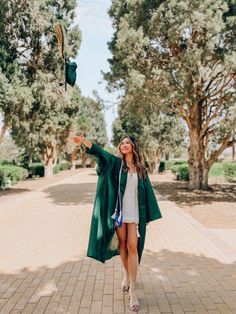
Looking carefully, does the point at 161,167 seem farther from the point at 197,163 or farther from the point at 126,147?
the point at 126,147

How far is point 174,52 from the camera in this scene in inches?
693

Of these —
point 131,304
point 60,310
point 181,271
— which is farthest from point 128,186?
point 181,271

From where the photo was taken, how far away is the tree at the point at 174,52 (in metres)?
14.2

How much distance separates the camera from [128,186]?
4484 mm

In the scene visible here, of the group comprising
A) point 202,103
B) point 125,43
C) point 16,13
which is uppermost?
point 16,13

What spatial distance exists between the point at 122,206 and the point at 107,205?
0.19 m

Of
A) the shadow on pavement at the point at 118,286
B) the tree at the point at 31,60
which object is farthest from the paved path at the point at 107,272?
the tree at the point at 31,60

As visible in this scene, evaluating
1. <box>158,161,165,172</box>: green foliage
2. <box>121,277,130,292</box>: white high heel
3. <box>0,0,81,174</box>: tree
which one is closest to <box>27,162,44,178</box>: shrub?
<box>158,161,165,172</box>: green foliage

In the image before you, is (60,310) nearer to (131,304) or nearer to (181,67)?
(131,304)

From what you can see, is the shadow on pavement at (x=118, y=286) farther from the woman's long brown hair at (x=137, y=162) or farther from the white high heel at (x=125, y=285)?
the woman's long brown hair at (x=137, y=162)

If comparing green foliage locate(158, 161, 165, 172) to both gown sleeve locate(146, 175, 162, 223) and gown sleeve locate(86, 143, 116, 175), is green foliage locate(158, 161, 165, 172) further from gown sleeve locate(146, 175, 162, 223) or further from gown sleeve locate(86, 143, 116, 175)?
gown sleeve locate(86, 143, 116, 175)

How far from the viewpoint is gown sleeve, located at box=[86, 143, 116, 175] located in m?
4.43

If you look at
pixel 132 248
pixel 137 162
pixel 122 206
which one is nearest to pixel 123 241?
pixel 132 248

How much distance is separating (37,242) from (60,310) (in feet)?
13.1
